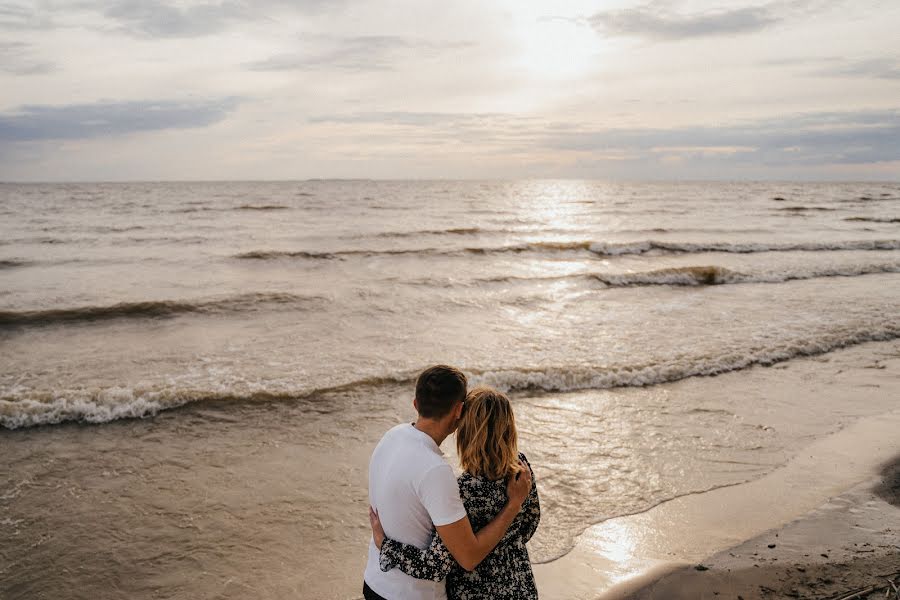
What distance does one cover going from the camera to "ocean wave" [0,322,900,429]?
7.99 metres

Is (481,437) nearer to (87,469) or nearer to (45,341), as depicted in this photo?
(87,469)

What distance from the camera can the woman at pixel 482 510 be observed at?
271 cm

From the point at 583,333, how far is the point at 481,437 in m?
9.92

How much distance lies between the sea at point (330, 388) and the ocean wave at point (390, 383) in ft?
0.13

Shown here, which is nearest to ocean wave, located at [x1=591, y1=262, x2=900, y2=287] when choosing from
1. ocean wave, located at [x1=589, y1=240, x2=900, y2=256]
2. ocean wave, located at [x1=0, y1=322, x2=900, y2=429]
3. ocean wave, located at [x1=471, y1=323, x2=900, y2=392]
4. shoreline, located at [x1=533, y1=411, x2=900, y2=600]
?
ocean wave, located at [x1=589, y1=240, x2=900, y2=256]

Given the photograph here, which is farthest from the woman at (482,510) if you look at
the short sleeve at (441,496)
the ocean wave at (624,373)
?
the ocean wave at (624,373)

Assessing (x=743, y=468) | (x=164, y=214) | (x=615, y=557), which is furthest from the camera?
(x=164, y=214)

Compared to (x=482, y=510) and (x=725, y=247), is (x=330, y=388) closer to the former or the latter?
(x=482, y=510)

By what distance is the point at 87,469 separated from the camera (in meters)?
6.55

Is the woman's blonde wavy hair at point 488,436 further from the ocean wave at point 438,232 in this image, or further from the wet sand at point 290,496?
the ocean wave at point 438,232

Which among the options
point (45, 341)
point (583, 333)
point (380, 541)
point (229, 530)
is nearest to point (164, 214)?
point (45, 341)

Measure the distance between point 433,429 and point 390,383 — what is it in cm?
664

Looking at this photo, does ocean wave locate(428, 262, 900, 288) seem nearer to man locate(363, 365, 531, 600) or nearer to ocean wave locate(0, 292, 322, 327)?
ocean wave locate(0, 292, 322, 327)

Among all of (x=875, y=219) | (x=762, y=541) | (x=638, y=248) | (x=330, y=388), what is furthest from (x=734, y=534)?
(x=875, y=219)
